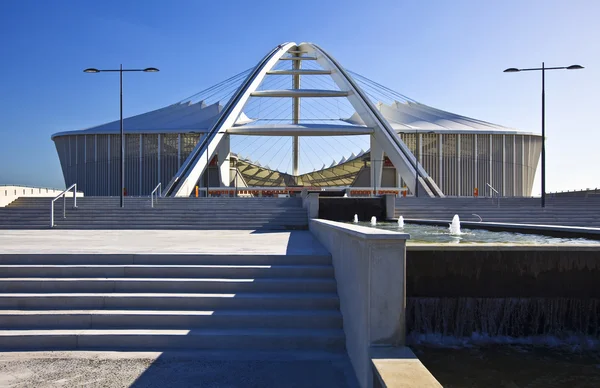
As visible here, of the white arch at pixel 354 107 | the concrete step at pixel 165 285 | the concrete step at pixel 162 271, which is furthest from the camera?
the white arch at pixel 354 107

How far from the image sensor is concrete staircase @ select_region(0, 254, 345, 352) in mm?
4945

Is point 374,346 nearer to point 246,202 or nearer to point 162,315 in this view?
point 162,315

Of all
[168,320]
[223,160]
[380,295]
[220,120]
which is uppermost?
[220,120]

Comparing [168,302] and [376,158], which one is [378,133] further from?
[168,302]

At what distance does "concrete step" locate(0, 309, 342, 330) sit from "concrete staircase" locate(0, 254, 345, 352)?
1cm

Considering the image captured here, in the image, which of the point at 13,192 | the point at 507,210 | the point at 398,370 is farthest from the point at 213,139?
the point at 398,370

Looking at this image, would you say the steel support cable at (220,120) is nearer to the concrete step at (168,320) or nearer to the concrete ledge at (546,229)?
the concrete ledge at (546,229)

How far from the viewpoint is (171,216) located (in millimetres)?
16156

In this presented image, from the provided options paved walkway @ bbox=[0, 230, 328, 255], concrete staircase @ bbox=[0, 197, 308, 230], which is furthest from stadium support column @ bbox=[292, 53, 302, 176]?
paved walkway @ bbox=[0, 230, 328, 255]

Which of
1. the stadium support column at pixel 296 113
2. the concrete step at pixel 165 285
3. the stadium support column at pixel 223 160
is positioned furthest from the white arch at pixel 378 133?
the concrete step at pixel 165 285

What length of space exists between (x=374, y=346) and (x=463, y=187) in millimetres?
43647

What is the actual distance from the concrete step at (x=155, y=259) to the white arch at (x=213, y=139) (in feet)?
79.0

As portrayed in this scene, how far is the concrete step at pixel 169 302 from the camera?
548cm

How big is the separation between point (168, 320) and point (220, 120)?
34.7 meters
